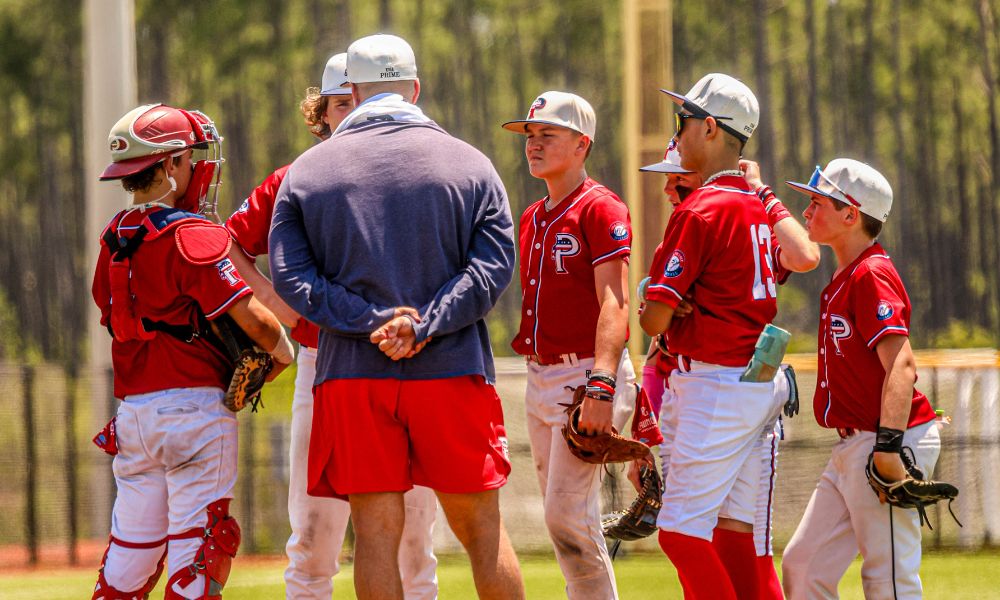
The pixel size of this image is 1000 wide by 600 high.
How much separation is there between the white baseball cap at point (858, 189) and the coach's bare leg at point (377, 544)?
84.1 inches

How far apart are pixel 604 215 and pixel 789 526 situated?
4.08 meters

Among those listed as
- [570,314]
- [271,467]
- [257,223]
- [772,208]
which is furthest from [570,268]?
[271,467]

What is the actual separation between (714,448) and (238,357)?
69.7 inches

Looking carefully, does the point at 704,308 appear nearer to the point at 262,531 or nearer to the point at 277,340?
the point at 277,340

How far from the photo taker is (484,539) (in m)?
4.09

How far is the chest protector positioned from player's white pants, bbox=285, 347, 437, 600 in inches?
26.7

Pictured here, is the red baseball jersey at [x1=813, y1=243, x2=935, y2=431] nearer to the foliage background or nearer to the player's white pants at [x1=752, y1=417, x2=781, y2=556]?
the player's white pants at [x1=752, y1=417, x2=781, y2=556]

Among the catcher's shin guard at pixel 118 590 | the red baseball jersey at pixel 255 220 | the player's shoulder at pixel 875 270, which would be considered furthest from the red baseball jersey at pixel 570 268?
the catcher's shin guard at pixel 118 590

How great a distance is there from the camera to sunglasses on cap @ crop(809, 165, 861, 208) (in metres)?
4.86

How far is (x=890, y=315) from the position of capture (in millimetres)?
4586

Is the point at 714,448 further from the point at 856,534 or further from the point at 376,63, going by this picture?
the point at 376,63

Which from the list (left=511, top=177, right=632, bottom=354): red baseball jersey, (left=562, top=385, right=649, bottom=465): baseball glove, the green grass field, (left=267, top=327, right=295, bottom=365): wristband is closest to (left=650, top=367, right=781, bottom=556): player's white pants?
(left=562, top=385, right=649, bottom=465): baseball glove

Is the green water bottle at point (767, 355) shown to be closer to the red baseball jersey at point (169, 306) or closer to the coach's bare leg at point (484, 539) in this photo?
the coach's bare leg at point (484, 539)

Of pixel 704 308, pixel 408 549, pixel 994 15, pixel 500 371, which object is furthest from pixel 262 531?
pixel 994 15
